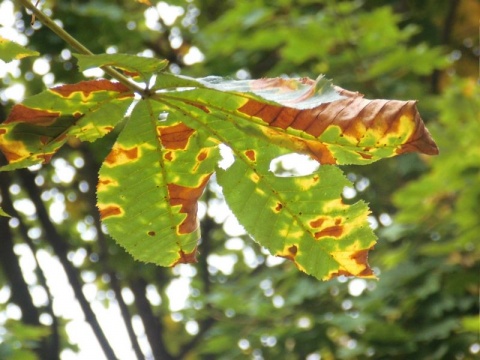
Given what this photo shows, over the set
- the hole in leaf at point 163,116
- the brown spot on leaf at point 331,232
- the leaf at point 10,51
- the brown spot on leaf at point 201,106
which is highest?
the leaf at point 10,51

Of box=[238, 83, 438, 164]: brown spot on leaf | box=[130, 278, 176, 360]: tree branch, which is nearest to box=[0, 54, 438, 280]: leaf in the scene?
box=[238, 83, 438, 164]: brown spot on leaf

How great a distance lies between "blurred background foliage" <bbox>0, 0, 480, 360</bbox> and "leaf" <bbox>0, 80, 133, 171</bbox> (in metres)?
1.29

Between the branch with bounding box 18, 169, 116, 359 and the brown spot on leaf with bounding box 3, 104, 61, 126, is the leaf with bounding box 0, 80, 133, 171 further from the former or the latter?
the branch with bounding box 18, 169, 116, 359

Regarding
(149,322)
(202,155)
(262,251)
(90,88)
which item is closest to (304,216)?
(202,155)

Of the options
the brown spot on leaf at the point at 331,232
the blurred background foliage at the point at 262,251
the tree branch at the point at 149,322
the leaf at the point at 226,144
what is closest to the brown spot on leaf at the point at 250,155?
the leaf at the point at 226,144

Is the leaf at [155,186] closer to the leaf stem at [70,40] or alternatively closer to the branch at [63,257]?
the leaf stem at [70,40]

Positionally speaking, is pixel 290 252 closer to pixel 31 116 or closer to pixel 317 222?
pixel 317 222

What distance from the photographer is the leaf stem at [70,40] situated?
57cm

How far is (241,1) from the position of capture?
263 cm

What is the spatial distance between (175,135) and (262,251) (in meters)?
1.62

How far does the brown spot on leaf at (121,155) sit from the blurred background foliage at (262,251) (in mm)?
1259

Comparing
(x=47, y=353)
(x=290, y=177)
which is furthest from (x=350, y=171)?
(x=290, y=177)

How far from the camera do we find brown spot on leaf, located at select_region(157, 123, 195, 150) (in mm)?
666

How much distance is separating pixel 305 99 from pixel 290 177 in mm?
151
